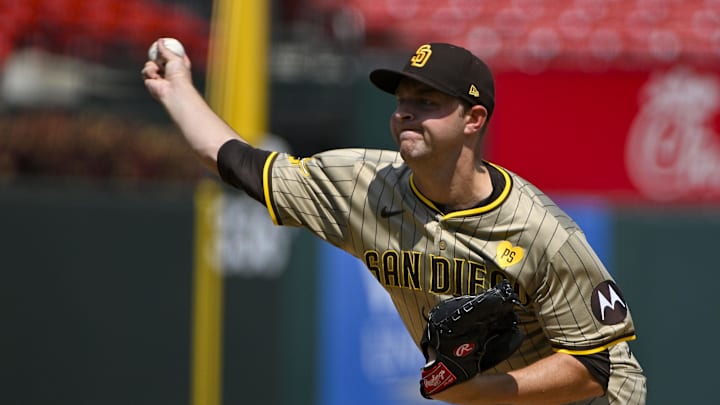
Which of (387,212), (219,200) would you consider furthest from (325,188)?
(219,200)

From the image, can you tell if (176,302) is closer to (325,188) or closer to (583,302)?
(325,188)

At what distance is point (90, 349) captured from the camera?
720 centimetres

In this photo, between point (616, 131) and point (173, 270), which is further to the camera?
point (616, 131)

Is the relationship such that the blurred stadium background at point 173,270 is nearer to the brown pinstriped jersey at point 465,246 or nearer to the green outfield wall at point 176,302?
the green outfield wall at point 176,302

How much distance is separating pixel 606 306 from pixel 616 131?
571cm

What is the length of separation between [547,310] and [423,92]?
0.73 meters

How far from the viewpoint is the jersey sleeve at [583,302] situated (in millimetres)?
3428

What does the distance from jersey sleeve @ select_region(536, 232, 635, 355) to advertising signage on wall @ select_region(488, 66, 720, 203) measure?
18.0 feet

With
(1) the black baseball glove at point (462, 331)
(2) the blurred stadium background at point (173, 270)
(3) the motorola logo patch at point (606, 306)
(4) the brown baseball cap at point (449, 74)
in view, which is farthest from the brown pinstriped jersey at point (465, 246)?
(2) the blurred stadium background at point (173, 270)

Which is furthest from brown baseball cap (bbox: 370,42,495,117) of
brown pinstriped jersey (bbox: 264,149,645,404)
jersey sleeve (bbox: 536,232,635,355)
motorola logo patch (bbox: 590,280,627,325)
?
motorola logo patch (bbox: 590,280,627,325)

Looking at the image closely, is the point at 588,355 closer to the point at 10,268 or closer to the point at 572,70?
the point at 10,268

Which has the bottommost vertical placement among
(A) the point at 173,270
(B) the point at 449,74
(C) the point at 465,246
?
(A) the point at 173,270

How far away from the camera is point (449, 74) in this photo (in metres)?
3.44

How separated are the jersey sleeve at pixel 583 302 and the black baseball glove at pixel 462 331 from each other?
0.16 metres
